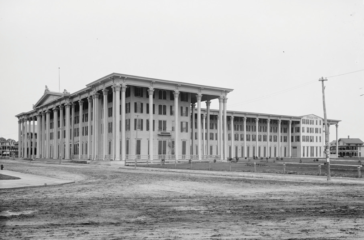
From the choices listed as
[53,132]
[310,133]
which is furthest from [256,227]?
[310,133]

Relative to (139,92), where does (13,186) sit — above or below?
below

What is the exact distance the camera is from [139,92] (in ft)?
223

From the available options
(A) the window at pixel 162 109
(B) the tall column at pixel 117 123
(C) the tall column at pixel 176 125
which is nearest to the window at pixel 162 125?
(A) the window at pixel 162 109

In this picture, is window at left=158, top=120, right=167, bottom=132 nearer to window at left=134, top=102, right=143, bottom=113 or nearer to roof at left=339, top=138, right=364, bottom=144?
window at left=134, top=102, right=143, bottom=113

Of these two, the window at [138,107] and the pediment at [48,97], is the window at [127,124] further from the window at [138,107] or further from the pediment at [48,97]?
the pediment at [48,97]

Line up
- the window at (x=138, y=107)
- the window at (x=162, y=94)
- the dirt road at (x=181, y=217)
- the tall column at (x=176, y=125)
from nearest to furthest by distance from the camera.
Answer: the dirt road at (x=181, y=217) < the window at (x=138, y=107) < the tall column at (x=176, y=125) < the window at (x=162, y=94)

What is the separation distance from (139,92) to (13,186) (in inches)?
1918

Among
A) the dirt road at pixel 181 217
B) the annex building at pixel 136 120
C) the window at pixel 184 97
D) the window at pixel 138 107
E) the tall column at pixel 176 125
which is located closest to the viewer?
→ the dirt road at pixel 181 217

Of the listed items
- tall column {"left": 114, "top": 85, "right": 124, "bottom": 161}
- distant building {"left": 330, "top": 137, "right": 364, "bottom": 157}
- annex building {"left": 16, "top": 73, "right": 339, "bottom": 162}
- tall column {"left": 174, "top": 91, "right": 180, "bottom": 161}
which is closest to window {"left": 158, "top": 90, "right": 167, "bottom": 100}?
annex building {"left": 16, "top": 73, "right": 339, "bottom": 162}

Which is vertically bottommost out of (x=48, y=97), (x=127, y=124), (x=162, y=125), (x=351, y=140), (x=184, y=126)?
(x=351, y=140)

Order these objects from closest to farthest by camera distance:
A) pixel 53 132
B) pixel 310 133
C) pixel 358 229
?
pixel 358 229, pixel 53 132, pixel 310 133

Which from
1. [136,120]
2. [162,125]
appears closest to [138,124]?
[136,120]

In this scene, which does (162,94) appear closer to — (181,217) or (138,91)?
(138,91)

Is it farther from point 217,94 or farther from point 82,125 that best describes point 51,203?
point 82,125
